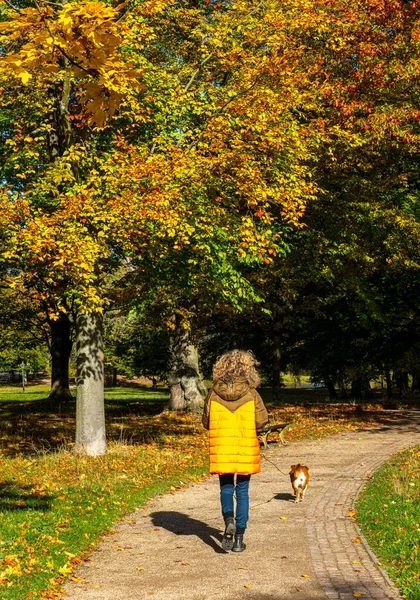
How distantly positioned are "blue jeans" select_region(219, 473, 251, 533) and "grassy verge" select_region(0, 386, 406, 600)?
1658 mm

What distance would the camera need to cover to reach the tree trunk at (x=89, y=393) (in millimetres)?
15727

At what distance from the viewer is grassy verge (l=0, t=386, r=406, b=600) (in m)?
7.80

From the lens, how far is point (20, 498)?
11.4m

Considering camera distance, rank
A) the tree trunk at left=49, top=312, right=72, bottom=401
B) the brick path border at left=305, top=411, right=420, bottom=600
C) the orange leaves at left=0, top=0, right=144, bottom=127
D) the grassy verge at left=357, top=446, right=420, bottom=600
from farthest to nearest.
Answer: the tree trunk at left=49, top=312, right=72, bottom=401
the grassy verge at left=357, top=446, right=420, bottom=600
the brick path border at left=305, top=411, right=420, bottom=600
the orange leaves at left=0, top=0, right=144, bottom=127

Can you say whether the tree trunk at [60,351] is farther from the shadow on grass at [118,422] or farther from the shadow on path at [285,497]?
the shadow on path at [285,497]

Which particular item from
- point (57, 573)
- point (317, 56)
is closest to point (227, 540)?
point (57, 573)

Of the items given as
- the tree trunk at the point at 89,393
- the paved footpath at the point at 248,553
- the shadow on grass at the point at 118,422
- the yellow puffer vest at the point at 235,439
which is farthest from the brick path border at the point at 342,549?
the shadow on grass at the point at 118,422

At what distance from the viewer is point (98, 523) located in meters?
9.66

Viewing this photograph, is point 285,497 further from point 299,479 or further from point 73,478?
point 73,478

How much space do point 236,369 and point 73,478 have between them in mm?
5976

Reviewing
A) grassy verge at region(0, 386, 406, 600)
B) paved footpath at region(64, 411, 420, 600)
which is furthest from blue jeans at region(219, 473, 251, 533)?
grassy verge at region(0, 386, 406, 600)

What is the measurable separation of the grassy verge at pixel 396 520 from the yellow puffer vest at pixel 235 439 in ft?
5.45

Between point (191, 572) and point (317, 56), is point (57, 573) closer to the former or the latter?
point (191, 572)

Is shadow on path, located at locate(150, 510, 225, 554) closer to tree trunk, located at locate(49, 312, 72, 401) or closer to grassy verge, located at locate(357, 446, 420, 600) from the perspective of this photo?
grassy verge, located at locate(357, 446, 420, 600)
